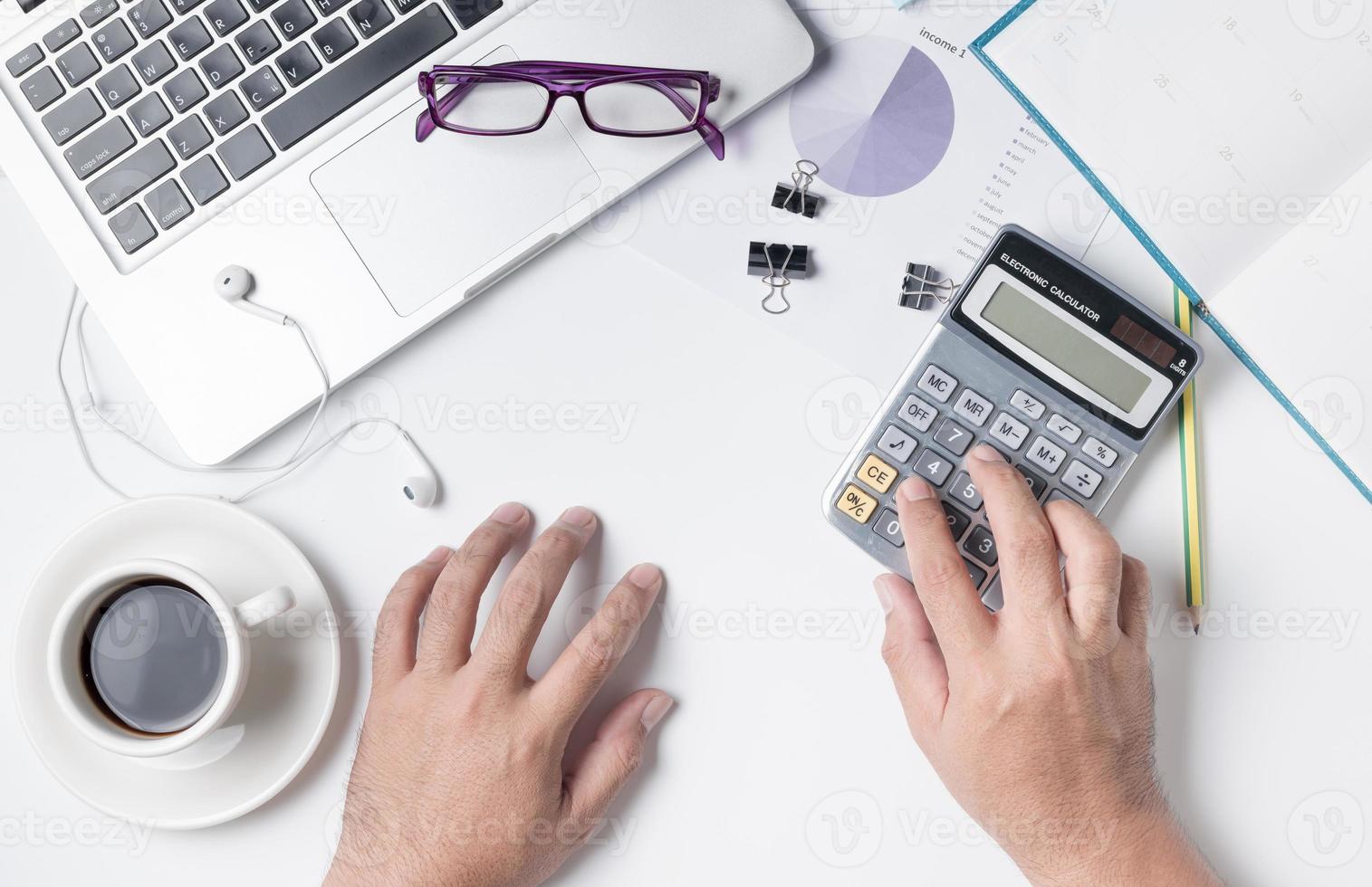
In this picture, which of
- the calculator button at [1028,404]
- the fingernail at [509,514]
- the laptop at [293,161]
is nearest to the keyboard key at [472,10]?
the laptop at [293,161]

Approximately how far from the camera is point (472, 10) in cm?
59

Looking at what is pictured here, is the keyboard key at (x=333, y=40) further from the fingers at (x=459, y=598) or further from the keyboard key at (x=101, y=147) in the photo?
the fingers at (x=459, y=598)

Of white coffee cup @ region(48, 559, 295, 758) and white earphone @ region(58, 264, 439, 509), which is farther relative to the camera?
white earphone @ region(58, 264, 439, 509)

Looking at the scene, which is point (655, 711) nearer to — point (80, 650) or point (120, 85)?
point (80, 650)

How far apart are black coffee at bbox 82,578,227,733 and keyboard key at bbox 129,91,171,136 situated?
278 millimetres

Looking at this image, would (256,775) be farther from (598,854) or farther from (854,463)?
(854,463)

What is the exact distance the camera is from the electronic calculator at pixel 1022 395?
0.59 m

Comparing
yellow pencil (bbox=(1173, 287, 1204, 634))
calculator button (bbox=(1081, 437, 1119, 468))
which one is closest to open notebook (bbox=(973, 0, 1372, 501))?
yellow pencil (bbox=(1173, 287, 1204, 634))

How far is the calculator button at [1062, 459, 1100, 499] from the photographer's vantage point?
595 mm

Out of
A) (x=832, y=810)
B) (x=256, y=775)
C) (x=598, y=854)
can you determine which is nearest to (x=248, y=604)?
(x=256, y=775)

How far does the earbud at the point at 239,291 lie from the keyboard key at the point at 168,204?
0.04m

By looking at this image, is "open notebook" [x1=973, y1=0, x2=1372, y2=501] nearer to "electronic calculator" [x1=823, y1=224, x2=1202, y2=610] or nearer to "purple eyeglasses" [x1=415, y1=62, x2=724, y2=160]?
"electronic calculator" [x1=823, y1=224, x2=1202, y2=610]

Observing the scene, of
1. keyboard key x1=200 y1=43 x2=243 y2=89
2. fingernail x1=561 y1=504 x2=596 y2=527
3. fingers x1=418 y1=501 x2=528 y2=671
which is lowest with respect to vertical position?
fingers x1=418 y1=501 x2=528 y2=671

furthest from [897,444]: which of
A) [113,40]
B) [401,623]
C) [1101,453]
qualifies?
[113,40]
